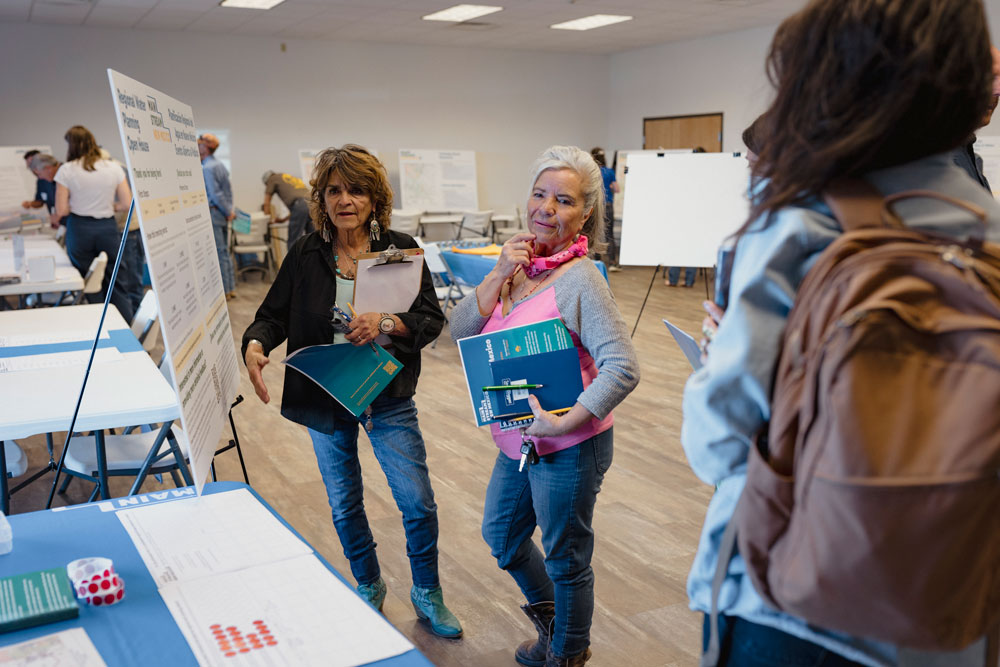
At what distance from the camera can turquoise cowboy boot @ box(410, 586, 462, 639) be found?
2582mm

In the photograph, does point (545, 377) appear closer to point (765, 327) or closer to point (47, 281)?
point (765, 327)

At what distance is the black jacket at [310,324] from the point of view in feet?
7.79

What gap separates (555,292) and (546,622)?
940 mm

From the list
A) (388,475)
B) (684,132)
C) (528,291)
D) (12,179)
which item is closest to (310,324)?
(388,475)

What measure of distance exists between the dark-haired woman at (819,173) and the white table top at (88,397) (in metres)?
1.88

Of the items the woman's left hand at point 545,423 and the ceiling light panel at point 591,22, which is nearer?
the woman's left hand at point 545,423

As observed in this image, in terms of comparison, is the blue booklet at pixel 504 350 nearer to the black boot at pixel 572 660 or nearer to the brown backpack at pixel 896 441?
the black boot at pixel 572 660

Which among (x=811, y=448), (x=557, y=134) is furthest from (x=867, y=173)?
(x=557, y=134)

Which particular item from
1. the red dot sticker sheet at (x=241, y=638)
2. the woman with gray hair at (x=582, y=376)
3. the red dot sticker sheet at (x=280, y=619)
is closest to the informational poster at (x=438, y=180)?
the woman with gray hair at (x=582, y=376)

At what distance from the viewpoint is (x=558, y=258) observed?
6.68 feet

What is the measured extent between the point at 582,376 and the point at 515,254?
34 centimetres

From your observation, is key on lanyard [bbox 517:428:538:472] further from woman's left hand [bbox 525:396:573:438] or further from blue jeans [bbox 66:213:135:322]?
blue jeans [bbox 66:213:135:322]

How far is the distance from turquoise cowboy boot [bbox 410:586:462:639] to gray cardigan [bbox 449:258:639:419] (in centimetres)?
102

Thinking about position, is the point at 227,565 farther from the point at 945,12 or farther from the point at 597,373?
the point at 945,12
